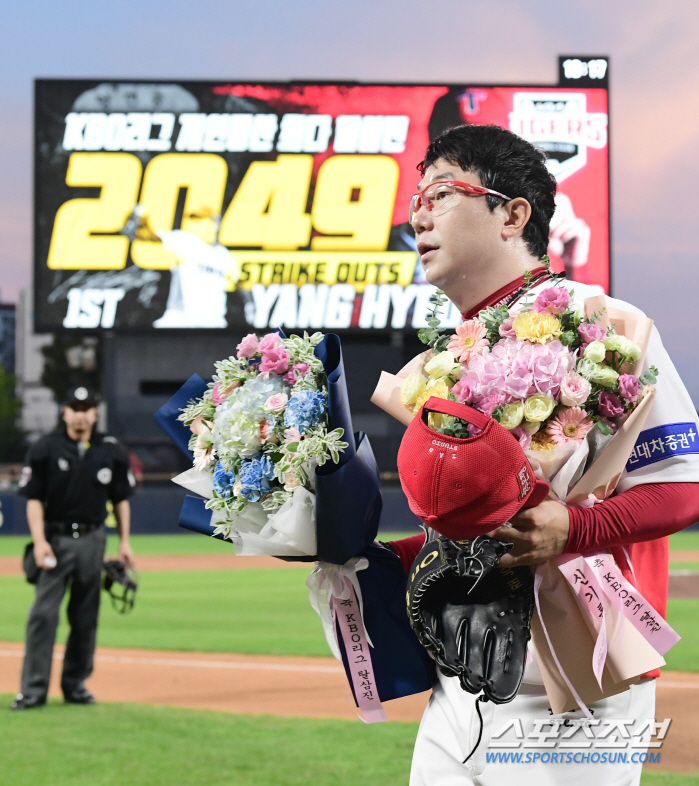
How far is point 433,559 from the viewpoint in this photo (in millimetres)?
1980

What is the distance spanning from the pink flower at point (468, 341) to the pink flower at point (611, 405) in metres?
0.24

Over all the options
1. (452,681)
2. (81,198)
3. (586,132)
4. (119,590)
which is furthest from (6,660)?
(586,132)

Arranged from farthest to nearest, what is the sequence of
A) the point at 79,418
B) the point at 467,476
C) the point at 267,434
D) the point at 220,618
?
the point at 220,618
the point at 79,418
the point at 267,434
the point at 467,476

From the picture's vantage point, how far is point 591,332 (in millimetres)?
2010

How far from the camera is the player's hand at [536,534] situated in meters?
1.91

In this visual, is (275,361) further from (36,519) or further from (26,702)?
(26,702)

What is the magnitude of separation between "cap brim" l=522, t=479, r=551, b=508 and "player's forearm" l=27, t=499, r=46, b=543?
560 cm

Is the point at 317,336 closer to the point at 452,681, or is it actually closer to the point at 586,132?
the point at 452,681

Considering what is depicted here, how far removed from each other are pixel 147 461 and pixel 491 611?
31915mm

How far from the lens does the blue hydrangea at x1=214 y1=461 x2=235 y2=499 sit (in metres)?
2.14

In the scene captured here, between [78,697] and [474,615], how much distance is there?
5.88m

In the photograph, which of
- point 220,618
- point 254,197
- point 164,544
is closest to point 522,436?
point 220,618

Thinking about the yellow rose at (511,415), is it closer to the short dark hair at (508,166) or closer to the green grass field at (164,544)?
the short dark hair at (508,166)

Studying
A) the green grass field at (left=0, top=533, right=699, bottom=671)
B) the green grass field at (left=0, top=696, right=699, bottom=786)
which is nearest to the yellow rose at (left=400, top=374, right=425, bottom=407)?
the green grass field at (left=0, top=696, right=699, bottom=786)
